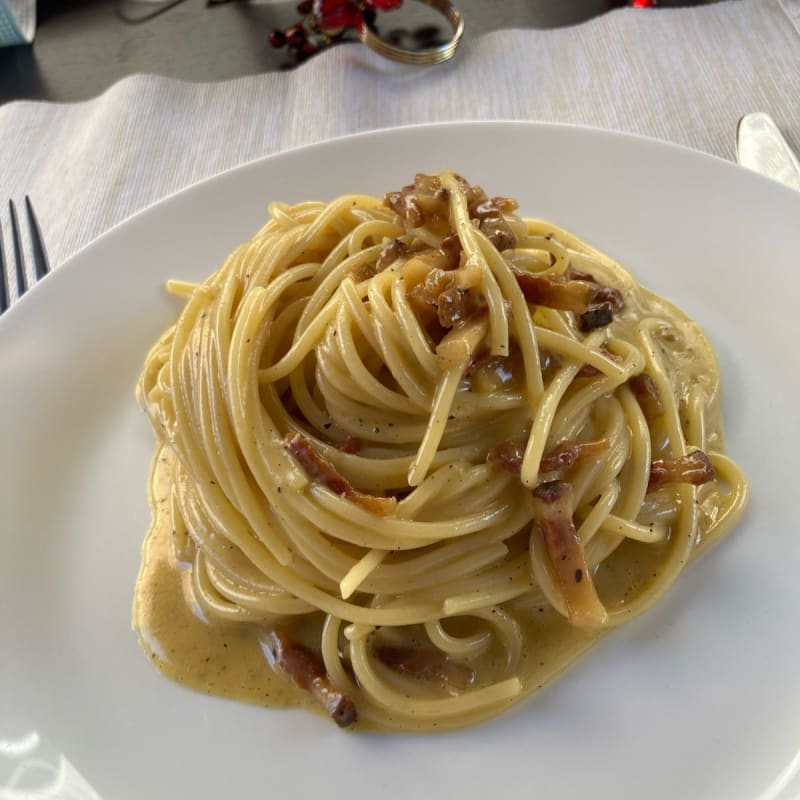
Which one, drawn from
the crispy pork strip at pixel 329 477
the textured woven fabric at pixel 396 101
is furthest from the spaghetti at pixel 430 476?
the textured woven fabric at pixel 396 101

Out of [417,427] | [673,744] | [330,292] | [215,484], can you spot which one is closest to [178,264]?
[330,292]

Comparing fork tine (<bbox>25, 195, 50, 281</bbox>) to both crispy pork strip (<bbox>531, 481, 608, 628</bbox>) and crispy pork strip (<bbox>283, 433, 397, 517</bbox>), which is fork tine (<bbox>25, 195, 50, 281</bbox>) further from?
crispy pork strip (<bbox>531, 481, 608, 628</bbox>)

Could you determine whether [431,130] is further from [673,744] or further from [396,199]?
[673,744]

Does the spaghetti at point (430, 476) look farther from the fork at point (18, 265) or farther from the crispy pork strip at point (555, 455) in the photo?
the fork at point (18, 265)

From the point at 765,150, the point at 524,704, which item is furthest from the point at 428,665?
the point at 765,150

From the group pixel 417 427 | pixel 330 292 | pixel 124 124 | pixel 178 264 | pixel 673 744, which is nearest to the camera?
pixel 673 744

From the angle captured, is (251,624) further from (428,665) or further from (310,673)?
(428,665)

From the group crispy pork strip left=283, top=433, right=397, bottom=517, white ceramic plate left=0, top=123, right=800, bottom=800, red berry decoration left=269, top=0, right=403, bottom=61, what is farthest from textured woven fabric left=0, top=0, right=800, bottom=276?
crispy pork strip left=283, top=433, right=397, bottom=517
